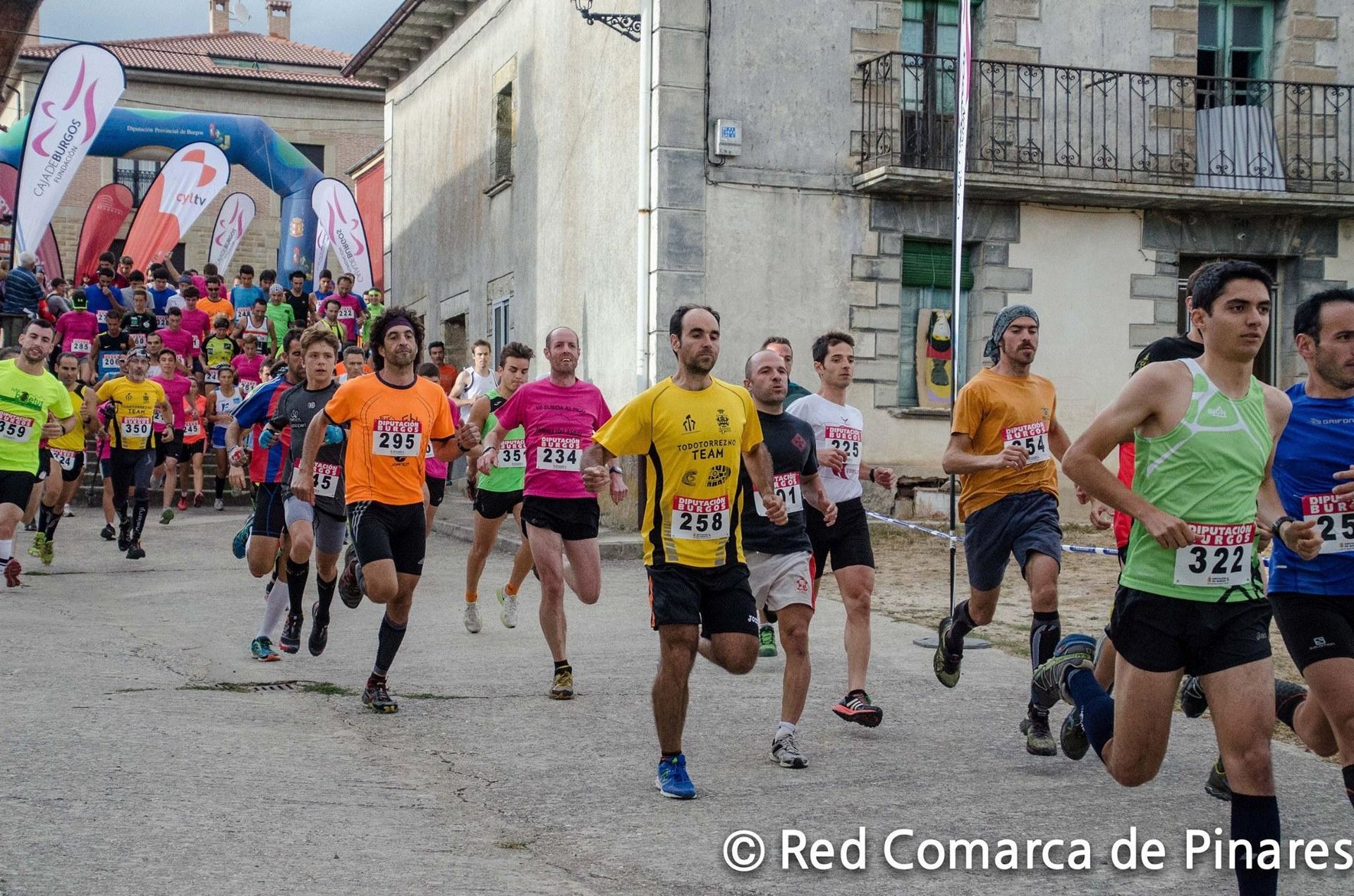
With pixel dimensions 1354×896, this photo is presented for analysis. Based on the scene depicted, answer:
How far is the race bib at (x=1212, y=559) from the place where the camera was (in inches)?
186

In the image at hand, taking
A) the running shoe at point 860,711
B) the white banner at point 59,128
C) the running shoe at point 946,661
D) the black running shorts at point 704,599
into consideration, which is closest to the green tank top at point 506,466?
the running shoe at point 946,661

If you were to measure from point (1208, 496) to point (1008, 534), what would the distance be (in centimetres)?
273

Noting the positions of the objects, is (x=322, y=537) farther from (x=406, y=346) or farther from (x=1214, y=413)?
(x=1214, y=413)

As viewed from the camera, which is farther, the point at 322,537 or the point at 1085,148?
the point at 1085,148

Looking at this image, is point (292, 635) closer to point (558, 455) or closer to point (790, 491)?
point (558, 455)

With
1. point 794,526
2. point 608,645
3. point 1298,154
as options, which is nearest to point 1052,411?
point 794,526

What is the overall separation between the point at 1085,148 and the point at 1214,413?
15281 mm

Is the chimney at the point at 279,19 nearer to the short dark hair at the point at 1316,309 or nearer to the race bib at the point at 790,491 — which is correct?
the race bib at the point at 790,491

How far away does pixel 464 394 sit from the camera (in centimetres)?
1850

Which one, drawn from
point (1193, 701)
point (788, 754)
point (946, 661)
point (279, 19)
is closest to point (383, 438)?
point (788, 754)

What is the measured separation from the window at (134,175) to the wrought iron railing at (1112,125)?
1417 inches

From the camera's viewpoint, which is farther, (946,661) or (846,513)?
(846,513)

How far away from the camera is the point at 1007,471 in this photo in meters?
7.57

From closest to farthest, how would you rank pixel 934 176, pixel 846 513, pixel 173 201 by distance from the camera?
pixel 846 513 < pixel 934 176 < pixel 173 201
